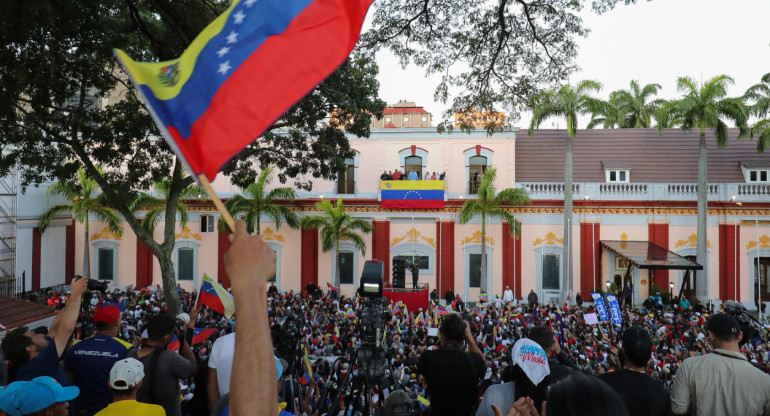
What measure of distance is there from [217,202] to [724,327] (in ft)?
11.5

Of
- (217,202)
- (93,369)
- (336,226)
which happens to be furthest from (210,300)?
(336,226)

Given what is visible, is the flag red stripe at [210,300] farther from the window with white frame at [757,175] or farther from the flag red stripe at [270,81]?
the window with white frame at [757,175]

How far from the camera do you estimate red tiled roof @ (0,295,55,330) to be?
10.9 metres

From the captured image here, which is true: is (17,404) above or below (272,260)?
below

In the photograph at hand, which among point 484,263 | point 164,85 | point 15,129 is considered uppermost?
point 15,129

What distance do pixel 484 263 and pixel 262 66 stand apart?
2233cm

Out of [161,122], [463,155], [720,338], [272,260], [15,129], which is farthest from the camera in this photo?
[463,155]

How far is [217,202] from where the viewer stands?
6.96 ft

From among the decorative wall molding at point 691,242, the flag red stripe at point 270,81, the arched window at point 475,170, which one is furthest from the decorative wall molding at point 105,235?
the flag red stripe at point 270,81

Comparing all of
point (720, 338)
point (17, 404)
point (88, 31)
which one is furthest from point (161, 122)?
point (88, 31)

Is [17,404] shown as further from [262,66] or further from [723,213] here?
[723,213]

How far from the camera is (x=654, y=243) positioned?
24469mm

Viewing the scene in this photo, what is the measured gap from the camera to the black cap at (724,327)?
12.4 feet

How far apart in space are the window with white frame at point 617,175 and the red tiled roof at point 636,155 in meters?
0.23
